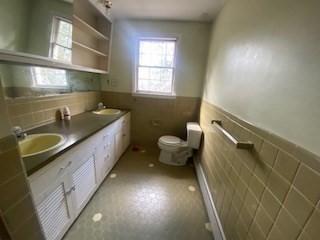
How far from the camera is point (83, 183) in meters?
1.50

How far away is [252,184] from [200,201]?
1071mm

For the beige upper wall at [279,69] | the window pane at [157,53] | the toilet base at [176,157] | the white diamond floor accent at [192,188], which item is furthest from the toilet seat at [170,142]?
the window pane at [157,53]

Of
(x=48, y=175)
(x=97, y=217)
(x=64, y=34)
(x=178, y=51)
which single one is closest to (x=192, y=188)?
(x=97, y=217)

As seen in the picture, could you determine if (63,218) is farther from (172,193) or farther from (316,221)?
(316,221)

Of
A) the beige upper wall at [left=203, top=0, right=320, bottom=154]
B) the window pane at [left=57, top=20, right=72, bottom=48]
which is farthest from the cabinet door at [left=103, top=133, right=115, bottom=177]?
the beige upper wall at [left=203, top=0, right=320, bottom=154]

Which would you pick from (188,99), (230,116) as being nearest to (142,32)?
(188,99)

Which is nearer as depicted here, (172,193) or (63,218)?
(63,218)

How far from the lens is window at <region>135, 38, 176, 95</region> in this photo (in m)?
2.78

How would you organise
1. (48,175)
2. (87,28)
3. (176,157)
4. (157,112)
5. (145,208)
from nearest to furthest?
(48,175) → (145,208) → (87,28) → (176,157) → (157,112)

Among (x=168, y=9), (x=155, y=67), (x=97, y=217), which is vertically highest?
(x=168, y=9)

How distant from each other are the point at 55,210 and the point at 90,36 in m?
2.28

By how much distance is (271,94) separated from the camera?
848 millimetres

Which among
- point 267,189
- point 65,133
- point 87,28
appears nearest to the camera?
point 267,189

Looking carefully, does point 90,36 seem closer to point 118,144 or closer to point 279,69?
point 118,144
